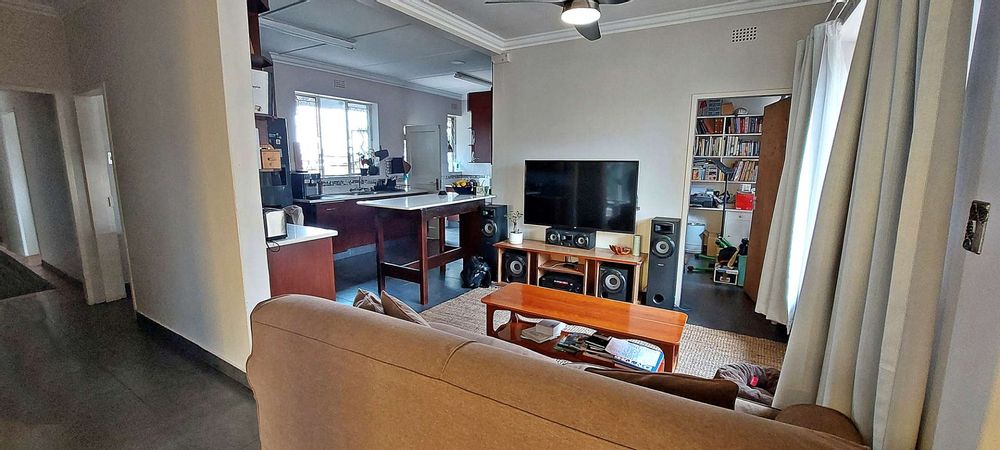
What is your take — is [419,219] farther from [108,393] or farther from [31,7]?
[31,7]

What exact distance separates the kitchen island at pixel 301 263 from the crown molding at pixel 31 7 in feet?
8.68

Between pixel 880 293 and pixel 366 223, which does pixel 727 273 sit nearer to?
pixel 880 293

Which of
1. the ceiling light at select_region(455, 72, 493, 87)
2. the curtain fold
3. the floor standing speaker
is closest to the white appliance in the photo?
the floor standing speaker

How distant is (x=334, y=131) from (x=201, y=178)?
179 inches

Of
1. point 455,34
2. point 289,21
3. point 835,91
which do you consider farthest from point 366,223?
point 835,91

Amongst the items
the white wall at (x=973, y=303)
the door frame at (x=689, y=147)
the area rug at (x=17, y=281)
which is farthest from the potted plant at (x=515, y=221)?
the area rug at (x=17, y=281)

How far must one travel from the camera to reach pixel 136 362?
8.56 feet

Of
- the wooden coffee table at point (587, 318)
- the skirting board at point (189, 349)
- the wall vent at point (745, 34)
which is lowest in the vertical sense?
the skirting board at point (189, 349)

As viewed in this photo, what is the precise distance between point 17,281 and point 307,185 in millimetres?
2984

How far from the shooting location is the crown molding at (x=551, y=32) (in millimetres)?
3227

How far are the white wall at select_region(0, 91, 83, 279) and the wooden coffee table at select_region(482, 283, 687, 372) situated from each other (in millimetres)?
4048

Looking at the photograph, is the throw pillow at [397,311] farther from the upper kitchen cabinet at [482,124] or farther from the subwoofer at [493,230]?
the upper kitchen cabinet at [482,124]

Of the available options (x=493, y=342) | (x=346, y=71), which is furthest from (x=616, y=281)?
(x=346, y=71)

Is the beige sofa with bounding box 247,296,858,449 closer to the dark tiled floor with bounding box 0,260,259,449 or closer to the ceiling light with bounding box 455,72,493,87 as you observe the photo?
the dark tiled floor with bounding box 0,260,259,449
